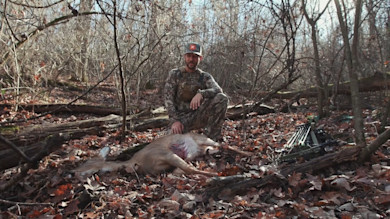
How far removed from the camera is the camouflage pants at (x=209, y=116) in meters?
5.26

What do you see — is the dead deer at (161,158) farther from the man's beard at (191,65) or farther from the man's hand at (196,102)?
the man's beard at (191,65)

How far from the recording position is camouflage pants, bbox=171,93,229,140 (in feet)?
17.3

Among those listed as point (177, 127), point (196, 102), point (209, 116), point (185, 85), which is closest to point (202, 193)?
point (177, 127)

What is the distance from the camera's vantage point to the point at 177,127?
→ 4.81 metres

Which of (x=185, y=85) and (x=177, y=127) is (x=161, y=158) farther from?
(x=185, y=85)

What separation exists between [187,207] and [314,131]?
9.13ft

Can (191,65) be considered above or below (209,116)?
above

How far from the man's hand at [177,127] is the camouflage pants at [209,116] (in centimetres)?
33

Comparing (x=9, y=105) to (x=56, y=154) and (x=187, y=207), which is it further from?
(x=187, y=207)

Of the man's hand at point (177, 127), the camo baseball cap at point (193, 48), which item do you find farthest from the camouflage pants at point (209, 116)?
the camo baseball cap at point (193, 48)

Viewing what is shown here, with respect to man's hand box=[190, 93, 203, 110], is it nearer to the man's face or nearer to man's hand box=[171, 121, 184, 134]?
man's hand box=[171, 121, 184, 134]

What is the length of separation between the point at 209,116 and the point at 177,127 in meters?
0.77

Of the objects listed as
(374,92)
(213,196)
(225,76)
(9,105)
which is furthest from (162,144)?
(225,76)

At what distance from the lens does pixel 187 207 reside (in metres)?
2.75
